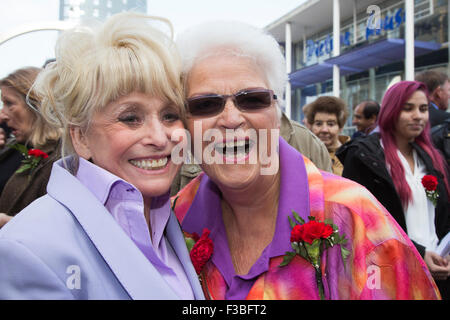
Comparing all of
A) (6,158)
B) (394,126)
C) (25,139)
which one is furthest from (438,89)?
(6,158)

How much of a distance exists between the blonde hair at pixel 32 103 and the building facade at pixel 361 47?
9.09 ft

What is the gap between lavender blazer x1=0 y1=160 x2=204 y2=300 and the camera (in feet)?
3.14

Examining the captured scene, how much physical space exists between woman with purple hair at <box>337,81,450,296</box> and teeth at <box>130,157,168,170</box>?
6.74 feet

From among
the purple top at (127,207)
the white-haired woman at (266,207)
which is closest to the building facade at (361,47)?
the white-haired woman at (266,207)

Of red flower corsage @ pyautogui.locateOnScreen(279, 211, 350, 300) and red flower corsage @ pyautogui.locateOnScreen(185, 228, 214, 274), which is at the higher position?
red flower corsage @ pyautogui.locateOnScreen(279, 211, 350, 300)

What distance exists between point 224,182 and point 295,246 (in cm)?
42

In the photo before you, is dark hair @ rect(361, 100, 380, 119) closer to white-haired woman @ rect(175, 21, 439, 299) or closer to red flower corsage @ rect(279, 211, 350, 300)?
white-haired woman @ rect(175, 21, 439, 299)

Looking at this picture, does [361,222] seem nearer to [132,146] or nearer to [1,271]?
[132,146]

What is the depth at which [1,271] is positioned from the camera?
95 centimetres

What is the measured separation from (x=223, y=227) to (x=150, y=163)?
605 millimetres

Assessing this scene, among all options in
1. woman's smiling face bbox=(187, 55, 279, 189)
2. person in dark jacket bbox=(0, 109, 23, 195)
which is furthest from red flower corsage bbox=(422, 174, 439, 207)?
person in dark jacket bbox=(0, 109, 23, 195)

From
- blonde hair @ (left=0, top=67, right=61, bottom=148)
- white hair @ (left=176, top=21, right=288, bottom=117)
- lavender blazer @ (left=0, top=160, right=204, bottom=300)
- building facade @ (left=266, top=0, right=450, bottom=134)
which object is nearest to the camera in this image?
lavender blazer @ (left=0, top=160, right=204, bottom=300)

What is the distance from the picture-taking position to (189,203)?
1976 mm
